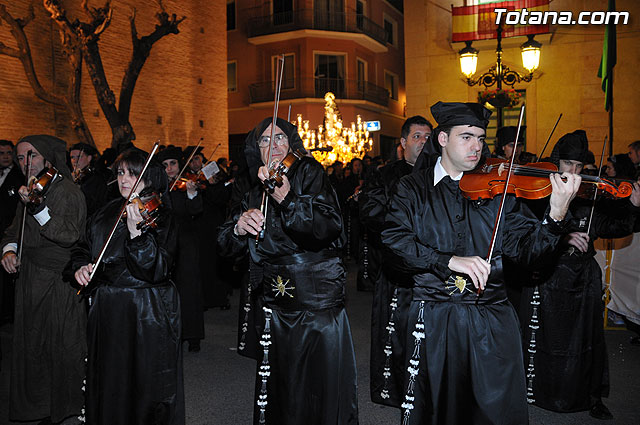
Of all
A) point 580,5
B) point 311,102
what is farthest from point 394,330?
point 311,102

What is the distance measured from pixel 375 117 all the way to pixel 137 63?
18.0 metres

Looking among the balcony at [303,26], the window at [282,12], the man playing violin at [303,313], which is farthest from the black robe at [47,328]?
the window at [282,12]

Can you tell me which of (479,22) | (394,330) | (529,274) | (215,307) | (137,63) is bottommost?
(215,307)

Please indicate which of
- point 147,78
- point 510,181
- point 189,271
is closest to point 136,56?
point 147,78

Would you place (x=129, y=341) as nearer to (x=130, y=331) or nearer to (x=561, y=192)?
(x=130, y=331)

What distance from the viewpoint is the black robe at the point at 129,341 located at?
353 cm

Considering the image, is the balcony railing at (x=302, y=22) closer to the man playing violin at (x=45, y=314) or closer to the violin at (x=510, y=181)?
the man playing violin at (x=45, y=314)

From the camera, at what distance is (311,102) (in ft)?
89.0

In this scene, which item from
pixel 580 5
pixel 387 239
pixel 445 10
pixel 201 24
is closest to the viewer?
pixel 387 239

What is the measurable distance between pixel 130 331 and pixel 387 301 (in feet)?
7.44

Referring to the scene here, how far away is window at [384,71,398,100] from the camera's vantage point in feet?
108

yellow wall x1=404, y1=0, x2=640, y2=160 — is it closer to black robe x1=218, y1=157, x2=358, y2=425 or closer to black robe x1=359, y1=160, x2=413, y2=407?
black robe x1=359, y1=160, x2=413, y2=407

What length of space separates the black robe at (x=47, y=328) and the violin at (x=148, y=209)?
3.69ft

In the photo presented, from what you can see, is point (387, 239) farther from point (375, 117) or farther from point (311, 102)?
point (375, 117)
